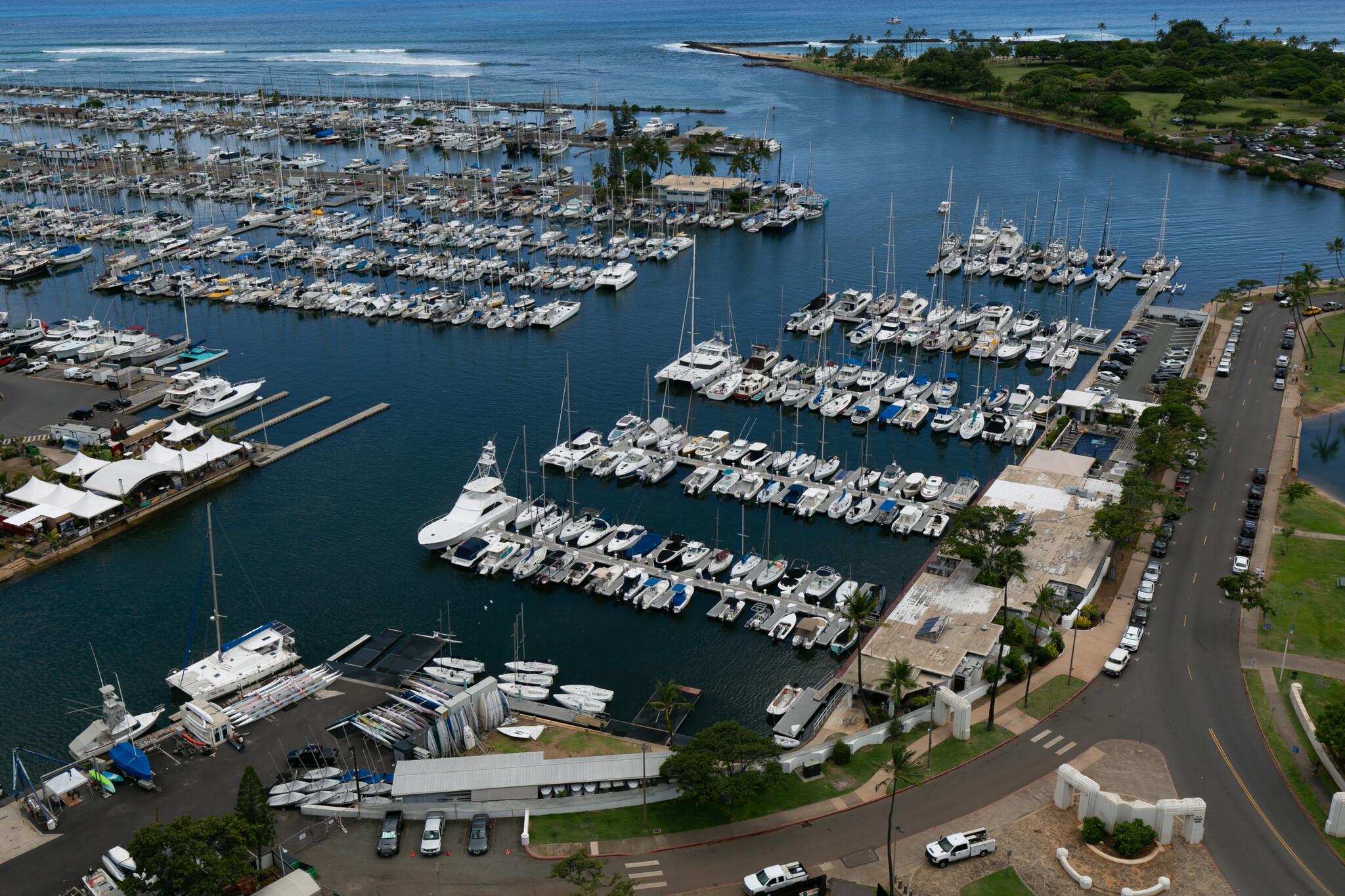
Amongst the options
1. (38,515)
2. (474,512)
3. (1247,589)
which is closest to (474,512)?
(474,512)

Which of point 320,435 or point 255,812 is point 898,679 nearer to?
point 255,812

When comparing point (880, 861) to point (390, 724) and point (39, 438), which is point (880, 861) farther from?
point (39, 438)

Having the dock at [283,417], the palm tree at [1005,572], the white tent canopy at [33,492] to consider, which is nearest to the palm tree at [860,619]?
the palm tree at [1005,572]

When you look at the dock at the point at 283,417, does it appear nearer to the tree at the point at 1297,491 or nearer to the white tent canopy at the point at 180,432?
the white tent canopy at the point at 180,432

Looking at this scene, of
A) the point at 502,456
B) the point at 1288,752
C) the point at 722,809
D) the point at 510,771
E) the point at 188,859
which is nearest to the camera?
the point at 188,859

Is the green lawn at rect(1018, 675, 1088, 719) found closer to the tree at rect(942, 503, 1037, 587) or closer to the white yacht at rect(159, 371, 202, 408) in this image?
the tree at rect(942, 503, 1037, 587)

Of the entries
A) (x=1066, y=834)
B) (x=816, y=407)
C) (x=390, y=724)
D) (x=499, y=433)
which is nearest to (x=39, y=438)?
(x=499, y=433)

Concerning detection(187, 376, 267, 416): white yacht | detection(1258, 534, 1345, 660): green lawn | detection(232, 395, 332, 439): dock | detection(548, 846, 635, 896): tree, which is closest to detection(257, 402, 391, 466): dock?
detection(232, 395, 332, 439): dock
